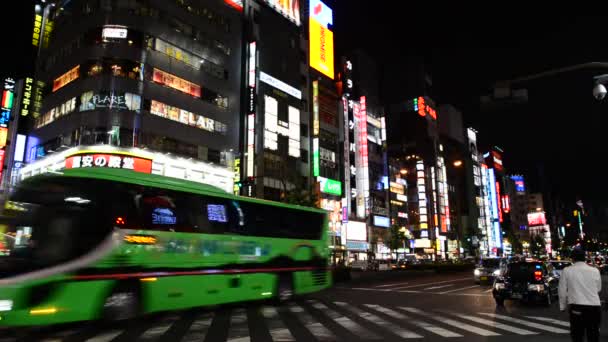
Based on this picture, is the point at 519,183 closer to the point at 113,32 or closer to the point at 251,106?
the point at 251,106

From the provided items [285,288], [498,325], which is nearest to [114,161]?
[285,288]

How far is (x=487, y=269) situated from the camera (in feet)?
86.7

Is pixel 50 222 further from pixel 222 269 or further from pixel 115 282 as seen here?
pixel 222 269

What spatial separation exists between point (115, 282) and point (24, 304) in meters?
1.97

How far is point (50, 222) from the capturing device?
928 cm

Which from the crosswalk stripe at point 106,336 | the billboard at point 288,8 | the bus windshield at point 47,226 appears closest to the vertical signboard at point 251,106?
the billboard at point 288,8

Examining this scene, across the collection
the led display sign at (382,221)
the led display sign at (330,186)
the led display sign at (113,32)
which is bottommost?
the led display sign at (382,221)

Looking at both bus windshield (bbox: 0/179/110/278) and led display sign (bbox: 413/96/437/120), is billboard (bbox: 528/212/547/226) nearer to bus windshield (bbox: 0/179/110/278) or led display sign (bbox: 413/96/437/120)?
led display sign (bbox: 413/96/437/120)

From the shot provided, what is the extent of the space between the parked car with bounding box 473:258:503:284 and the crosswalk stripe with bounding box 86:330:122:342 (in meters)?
22.8

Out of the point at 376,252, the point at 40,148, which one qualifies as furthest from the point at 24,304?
the point at 376,252

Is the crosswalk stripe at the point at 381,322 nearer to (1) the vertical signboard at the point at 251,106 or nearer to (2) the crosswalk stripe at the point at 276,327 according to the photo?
(2) the crosswalk stripe at the point at 276,327

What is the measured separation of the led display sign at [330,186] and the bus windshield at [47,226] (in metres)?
50.2

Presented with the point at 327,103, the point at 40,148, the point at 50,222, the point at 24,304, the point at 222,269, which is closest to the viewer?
the point at 24,304

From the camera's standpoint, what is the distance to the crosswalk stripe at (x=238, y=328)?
8.88 m
